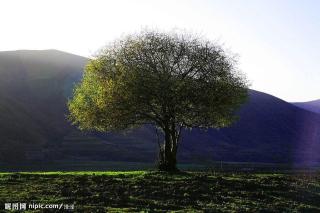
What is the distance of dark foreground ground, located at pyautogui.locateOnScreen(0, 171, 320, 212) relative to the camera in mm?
32594

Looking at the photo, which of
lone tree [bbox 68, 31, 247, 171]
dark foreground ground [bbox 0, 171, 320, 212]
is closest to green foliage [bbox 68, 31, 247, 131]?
lone tree [bbox 68, 31, 247, 171]

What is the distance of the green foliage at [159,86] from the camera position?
2384 inches

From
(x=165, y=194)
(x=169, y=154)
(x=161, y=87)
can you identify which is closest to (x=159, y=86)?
(x=161, y=87)

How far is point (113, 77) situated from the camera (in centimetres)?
6262

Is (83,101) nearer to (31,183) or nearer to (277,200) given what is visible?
(31,183)

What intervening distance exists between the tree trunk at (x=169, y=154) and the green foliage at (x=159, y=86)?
1249 millimetres

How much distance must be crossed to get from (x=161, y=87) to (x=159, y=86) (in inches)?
10.7

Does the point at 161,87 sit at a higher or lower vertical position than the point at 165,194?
higher

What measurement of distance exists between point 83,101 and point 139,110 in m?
7.85

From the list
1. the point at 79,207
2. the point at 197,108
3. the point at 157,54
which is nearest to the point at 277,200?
the point at 79,207

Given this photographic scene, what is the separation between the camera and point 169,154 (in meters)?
64.4

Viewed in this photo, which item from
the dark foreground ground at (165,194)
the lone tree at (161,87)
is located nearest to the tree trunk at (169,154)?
the lone tree at (161,87)

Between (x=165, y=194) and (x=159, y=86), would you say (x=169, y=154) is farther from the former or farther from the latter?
(x=165, y=194)

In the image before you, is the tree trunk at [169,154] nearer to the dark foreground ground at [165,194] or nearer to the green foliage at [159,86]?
the green foliage at [159,86]
